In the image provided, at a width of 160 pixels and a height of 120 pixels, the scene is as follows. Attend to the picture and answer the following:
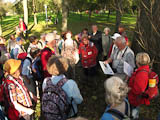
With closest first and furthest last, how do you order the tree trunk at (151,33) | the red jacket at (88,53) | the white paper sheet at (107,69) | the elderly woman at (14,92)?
the elderly woman at (14,92) → the white paper sheet at (107,69) → the tree trunk at (151,33) → the red jacket at (88,53)

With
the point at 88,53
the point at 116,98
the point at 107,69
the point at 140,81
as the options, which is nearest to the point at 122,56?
the point at 107,69

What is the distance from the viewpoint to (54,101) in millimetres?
2131

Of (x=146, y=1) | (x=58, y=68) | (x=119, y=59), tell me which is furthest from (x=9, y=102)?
(x=146, y=1)

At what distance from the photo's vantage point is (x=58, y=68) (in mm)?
2203

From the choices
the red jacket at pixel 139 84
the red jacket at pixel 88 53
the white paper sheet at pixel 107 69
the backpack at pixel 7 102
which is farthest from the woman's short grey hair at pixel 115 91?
the red jacket at pixel 88 53

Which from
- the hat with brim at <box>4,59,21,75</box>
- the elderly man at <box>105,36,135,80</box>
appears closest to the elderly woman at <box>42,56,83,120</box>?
the hat with brim at <box>4,59,21,75</box>

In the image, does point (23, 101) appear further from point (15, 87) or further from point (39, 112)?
point (39, 112)

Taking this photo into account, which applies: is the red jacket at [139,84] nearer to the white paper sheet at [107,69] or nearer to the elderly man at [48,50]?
the white paper sheet at [107,69]

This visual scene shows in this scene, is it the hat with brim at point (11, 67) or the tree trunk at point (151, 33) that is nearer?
the hat with brim at point (11, 67)

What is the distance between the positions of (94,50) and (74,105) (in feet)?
8.90

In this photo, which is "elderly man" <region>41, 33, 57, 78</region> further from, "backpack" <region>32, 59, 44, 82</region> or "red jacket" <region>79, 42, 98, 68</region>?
"red jacket" <region>79, 42, 98, 68</region>

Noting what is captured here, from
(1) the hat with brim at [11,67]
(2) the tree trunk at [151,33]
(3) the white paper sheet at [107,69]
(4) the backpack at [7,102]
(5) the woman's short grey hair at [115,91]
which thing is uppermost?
(2) the tree trunk at [151,33]

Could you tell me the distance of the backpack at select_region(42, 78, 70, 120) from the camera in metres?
2.12

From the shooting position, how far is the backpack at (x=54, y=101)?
2123 mm
